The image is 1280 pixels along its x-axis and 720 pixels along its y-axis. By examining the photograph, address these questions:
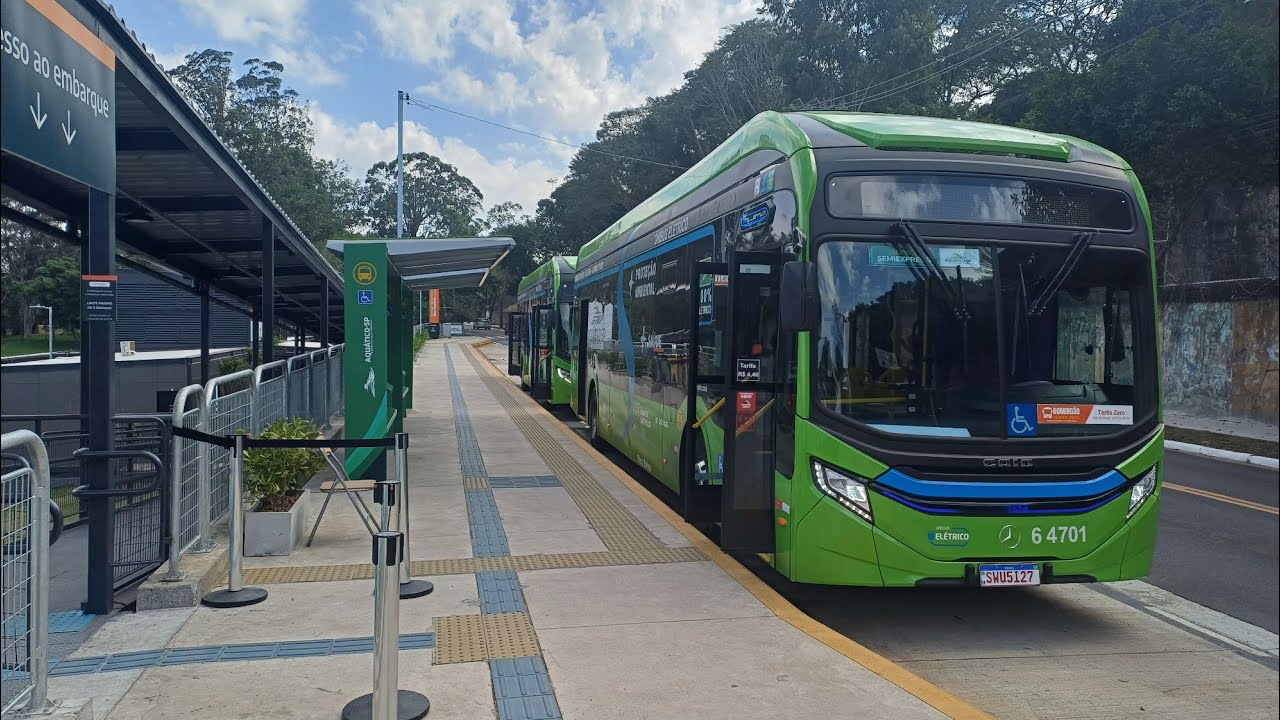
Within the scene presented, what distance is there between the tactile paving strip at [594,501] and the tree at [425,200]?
3083 inches

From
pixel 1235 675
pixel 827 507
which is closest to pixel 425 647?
pixel 827 507

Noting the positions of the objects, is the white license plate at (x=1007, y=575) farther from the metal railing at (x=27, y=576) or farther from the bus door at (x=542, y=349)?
the bus door at (x=542, y=349)

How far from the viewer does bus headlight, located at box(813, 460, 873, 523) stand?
585 centimetres

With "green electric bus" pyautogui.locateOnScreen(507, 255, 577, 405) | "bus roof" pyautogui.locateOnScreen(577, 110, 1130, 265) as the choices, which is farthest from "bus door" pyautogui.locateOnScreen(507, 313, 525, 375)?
"bus roof" pyautogui.locateOnScreen(577, 110, 1130, 265)

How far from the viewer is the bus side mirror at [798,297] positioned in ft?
19.2

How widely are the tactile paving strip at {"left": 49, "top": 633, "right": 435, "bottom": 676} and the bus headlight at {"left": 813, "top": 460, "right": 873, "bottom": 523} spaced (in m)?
2.50

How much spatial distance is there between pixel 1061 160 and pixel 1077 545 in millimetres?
2492

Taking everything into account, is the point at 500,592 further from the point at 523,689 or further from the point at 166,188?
the point at 166,188

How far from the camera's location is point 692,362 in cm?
739

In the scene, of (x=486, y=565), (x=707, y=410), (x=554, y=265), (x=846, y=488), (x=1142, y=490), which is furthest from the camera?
(x=554, y=265)

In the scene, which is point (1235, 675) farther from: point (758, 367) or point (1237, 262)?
point (1237, 262)

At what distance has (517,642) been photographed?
5477 millimetres

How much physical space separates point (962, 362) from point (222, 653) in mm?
4554

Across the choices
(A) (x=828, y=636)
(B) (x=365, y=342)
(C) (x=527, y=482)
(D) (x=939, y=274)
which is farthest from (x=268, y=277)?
(A) (x=828, y=636)
